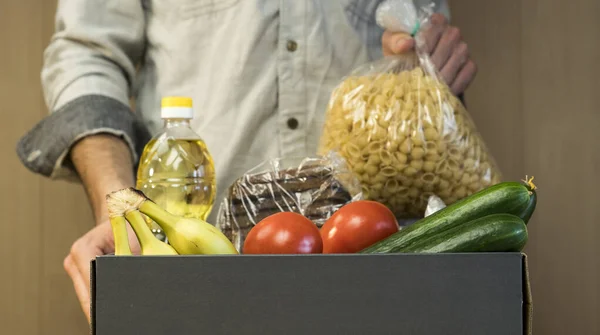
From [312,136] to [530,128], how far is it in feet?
2.89

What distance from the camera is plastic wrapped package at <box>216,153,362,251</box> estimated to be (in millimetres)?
944

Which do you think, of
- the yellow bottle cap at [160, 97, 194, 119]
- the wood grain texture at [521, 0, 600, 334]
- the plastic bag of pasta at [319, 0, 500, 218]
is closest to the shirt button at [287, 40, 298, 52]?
the plastic bag of pasta at [319, 0, 500, 218]

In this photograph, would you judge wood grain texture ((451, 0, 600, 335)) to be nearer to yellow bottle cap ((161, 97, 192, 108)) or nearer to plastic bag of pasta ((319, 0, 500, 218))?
plastic bag of pasta ((319, 0, 500, 218))

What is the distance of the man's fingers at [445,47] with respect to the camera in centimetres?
110

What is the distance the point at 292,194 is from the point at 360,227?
251mm

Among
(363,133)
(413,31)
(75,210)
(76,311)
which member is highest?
(413,31)

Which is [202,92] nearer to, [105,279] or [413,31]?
[413,31]

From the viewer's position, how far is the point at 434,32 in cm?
111

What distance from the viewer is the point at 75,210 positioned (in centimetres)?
198

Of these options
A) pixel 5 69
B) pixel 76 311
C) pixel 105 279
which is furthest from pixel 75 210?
pixel 105 279

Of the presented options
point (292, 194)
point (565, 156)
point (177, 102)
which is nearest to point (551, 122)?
point (565, 156)

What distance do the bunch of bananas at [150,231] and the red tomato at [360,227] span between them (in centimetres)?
12

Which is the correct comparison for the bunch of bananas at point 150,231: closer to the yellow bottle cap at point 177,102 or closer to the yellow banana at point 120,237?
the yellow banana at point 120,237

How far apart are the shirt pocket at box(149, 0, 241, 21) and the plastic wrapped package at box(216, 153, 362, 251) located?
40 cm
